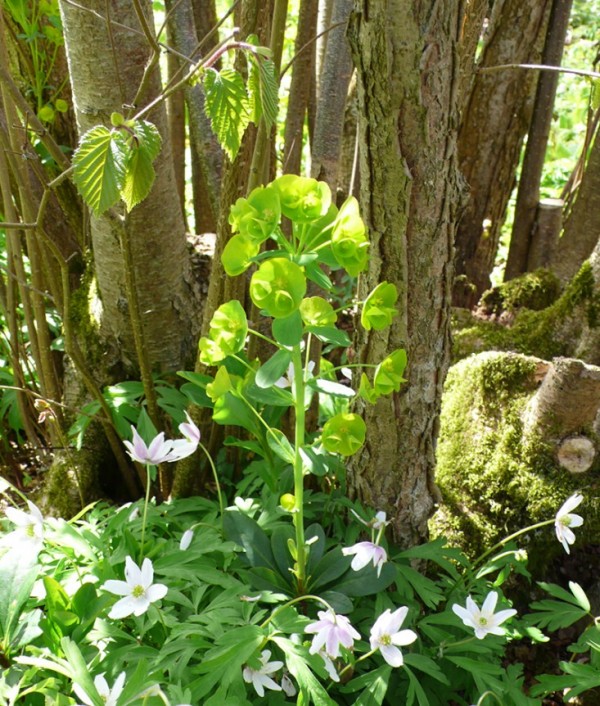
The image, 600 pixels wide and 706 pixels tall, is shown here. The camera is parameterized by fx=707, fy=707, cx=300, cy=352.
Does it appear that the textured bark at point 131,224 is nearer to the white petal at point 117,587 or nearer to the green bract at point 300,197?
the green bract at point 300,197

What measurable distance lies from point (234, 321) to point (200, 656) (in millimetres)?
663

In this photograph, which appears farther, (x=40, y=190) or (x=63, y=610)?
(x=40, y=190)

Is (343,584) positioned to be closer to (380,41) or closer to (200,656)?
(200,656)

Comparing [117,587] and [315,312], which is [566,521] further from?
[117,587]

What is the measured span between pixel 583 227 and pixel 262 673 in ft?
7.97

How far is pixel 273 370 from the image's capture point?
131cm

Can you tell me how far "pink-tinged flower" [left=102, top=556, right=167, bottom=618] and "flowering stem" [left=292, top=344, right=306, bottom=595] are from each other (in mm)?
307

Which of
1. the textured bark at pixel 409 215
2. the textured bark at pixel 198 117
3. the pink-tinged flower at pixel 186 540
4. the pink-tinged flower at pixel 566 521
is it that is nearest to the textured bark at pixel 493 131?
the textured bark at pixel 198 117

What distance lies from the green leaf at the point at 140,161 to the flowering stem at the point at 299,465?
0.43m

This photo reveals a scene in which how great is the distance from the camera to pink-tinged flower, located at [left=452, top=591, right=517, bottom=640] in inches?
56.2

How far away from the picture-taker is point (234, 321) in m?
1.30

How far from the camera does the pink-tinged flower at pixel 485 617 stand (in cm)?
143

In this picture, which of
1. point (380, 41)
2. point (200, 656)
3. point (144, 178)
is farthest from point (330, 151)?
point (200, 656)

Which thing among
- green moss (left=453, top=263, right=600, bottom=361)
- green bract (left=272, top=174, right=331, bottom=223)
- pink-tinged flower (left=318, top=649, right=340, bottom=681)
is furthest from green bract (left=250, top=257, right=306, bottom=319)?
green moss (left=453, top=263, right=600, bottom=361)
